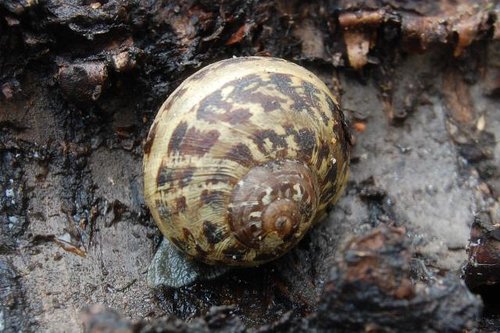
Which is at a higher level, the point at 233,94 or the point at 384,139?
the point at 233,94

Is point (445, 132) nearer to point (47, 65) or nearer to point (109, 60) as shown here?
point (109, 60)

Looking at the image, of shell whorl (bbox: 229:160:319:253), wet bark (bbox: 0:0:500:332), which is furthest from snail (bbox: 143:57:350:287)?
wet bark (bbox: 0:0:500:332)

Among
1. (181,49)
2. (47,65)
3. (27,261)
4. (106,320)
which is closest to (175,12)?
(181,49)

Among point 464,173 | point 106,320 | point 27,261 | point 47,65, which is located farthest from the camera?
point 464,173

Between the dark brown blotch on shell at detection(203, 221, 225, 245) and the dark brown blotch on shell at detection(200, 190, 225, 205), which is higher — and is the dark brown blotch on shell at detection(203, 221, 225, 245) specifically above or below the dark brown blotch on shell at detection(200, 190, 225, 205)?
below

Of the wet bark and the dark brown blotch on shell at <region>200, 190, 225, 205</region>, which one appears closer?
the dark brown blotch on shell at <region>200, 190, 225, 205</region>

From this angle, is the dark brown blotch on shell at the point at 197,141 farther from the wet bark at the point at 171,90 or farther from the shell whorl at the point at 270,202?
the wet bark at the point at 171,90

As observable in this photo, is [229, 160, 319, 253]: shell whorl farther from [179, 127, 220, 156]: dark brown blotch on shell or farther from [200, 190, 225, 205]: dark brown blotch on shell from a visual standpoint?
[179, 127, 220, 156]: dark brown blotch on shell
